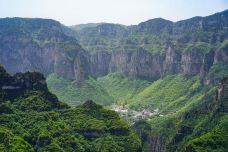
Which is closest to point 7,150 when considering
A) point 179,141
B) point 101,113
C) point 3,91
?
point 3,91

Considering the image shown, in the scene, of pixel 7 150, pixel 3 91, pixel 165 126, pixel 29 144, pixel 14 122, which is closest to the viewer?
pixel 7 150

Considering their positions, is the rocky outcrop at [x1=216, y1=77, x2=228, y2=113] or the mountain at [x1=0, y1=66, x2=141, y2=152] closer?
the mountain at [x1=0, y1=66, x2=141, y2=152]

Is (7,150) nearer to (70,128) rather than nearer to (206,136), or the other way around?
(70,128)

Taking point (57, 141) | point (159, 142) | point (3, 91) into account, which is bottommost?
point (159, 142)

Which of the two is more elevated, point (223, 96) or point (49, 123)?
point (49, 123)

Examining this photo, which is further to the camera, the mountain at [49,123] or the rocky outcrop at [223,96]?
the rocky outcrop at [223,96]

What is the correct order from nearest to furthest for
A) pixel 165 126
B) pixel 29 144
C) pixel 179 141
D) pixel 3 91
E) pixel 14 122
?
pixel 29 144, pixel 14 122, pixel 3 91, pixel 179 141, pixel 165 126

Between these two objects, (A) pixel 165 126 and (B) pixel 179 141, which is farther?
(A) pixel 165 126

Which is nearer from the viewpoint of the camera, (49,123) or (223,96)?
(49,123)
